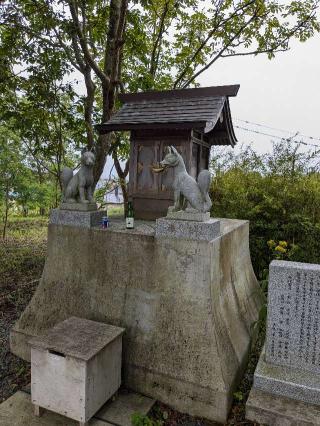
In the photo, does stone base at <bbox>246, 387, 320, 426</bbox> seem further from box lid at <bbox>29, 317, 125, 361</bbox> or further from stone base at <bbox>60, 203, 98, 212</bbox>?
stone base at <bbox>60, 203, 98, 212</bbox>

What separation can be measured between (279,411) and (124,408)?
1846 millimetres

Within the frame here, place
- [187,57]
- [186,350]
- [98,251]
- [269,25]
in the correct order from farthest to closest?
1. [187,57]
2. [269,25]
3. [98,251]
4. [186,350]

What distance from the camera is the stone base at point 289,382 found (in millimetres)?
3160

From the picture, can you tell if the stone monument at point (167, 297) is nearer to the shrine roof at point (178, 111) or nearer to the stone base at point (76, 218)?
the stone base at point (76, 218)

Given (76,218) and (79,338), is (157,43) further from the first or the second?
(79,338)

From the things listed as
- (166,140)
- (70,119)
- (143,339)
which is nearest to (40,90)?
(70,119)

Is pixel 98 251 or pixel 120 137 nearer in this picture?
pixel 98 251

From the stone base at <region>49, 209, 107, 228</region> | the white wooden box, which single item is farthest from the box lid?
the stone base at <region>49, 209, 107, 228</region>

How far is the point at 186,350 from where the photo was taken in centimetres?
360

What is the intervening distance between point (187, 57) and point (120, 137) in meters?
3.52

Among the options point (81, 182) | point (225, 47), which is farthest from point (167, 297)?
point (225, 47)

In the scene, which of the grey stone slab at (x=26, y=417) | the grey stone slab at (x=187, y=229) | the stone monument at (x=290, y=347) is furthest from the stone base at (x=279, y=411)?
the grey stone slab at (x=187, y=229)

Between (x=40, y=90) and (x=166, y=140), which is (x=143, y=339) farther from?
(x=40, y=90)

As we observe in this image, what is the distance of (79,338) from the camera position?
137 inches
